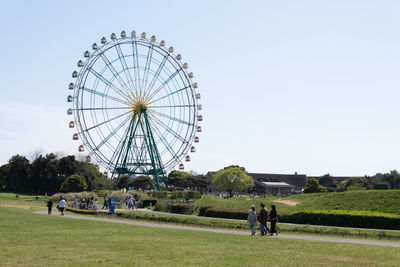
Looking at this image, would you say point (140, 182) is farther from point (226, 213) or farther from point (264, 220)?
point (264, 220)

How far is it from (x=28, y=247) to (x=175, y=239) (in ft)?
20.6

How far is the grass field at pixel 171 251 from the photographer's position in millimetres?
12828

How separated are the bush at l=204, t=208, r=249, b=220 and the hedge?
313 centimetres

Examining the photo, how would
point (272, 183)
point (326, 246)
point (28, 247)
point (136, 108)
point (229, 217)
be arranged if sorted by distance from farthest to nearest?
point (272, 183), point (136, 108), point (229, 217), point (326, 246), point (28, 247)

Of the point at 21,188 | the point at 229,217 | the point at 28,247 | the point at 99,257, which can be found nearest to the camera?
the point at 99,257

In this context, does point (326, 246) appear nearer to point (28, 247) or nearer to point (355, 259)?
point (355, 259)

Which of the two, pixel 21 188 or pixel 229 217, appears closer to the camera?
pixel 229 217

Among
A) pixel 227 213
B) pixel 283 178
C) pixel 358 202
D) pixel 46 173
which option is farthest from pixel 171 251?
pixel 283 178

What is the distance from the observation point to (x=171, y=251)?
14.9 metres

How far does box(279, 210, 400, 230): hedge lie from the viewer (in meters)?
28.2

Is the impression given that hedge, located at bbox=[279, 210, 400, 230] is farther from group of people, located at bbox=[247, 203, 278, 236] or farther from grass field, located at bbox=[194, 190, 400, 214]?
group of people, located at bbox=[247, 203, 278, 236]

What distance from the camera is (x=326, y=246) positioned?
56.9 feet

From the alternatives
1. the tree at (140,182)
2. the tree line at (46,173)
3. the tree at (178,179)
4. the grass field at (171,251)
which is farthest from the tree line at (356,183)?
the grass field at (171,251)

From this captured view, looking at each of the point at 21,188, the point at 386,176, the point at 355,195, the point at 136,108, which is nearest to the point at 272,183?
the point at 386,176
